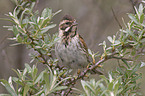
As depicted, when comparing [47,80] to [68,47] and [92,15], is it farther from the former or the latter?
[92,15]

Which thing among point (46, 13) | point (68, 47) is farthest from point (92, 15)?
point (46, 13)

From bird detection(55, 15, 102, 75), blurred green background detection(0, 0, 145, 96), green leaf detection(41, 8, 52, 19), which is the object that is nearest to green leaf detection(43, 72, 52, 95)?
green leaf detection(41, 8, 52, 19)

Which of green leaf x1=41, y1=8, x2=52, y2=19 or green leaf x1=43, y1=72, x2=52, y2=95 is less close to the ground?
green leaf x1=41, y1=8, x2=52, y2=19

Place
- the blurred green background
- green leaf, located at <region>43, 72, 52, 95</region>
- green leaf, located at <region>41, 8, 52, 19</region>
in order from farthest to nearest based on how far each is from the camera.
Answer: the blurred green background → green leaf, located at <region>41, 8, 52, 19</region> → green leaf, located at <region>43, 72, 52, 95</region>

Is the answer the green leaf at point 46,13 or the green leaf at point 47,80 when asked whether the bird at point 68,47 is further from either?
the green leaf at point 47,80

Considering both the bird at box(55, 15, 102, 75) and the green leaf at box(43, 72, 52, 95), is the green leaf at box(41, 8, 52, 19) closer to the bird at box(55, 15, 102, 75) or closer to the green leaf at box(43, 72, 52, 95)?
the green leaf at box(43, 72, 52, 95)

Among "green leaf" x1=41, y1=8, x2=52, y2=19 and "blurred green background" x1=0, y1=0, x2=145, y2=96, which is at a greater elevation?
"green leaf" x1=41, y1=8, x2=52, y2=19

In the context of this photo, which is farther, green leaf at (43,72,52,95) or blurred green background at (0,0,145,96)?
blurred green background at (0,0,145,96)

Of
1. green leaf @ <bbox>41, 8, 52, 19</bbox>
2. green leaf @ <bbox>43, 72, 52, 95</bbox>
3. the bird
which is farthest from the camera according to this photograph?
the bird

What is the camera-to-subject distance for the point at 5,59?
3793 mm

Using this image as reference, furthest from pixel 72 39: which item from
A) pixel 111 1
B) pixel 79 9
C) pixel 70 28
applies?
pixel 79 9

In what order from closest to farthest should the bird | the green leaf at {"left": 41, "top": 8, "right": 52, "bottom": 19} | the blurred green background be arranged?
1. the green leaf at {"left": 41, "top": 8, "right": 52, "bottom": 19}
2. the bird
3. the blurred green background

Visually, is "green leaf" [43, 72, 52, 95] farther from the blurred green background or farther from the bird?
the blurred green background

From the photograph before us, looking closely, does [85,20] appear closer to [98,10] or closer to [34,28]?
[98,10]
